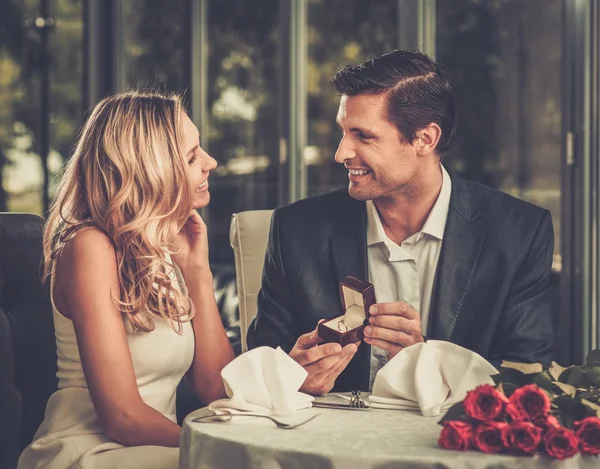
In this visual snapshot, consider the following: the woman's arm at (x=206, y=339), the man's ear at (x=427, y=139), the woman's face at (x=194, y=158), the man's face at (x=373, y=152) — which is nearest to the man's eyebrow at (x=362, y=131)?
the man's face at (x=373, y=152)

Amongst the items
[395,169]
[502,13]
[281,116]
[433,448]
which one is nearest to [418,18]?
[281,116]

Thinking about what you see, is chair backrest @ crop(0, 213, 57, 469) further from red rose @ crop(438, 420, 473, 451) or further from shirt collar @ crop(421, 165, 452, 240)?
red rose @ crop(438, 420, 473, 451)

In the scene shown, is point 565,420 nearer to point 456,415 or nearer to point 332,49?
point 456,415

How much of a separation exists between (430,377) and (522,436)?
0.36 meters

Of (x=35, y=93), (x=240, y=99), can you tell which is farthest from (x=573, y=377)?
(x=240, y=99)

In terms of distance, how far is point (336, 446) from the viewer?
61.7 inches

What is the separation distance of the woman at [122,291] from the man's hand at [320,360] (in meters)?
0.35

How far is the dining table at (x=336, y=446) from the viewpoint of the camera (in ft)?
4.90

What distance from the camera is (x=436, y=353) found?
187cm

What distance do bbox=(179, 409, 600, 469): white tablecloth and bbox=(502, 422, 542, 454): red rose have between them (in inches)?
1.0

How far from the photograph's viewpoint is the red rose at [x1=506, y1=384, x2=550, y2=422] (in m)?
1.49

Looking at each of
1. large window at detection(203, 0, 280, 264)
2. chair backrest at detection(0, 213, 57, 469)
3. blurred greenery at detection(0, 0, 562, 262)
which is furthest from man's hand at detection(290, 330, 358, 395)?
large window at detection(203, 0, 280, 264)

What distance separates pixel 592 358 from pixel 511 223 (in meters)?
0.74

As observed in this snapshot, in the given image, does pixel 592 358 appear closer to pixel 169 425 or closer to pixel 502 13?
pixel 169 425
